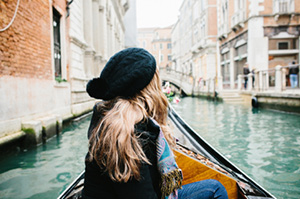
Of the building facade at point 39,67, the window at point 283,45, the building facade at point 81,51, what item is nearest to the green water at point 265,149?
the building facade at point 39,67

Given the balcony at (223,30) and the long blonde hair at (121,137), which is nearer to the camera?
the long blonde hair at (121,137)

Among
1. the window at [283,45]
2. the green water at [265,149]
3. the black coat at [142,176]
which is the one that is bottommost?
the green water at [265,149]

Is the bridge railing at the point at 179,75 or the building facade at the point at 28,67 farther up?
the bridge railing at the point at 179,75

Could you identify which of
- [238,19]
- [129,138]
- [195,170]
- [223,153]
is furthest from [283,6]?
[129,138]

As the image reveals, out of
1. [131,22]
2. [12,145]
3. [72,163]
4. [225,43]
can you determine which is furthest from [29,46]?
[131,22]

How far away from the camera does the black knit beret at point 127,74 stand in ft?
3.17

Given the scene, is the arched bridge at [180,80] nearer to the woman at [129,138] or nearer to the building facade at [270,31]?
the building facade at [270,31]

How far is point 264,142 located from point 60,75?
515cm

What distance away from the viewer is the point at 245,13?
48.4ft

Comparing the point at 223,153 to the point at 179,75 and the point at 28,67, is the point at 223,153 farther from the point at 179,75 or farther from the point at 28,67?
the point at 179,75

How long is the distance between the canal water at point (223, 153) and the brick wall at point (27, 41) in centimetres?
134

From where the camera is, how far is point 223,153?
3930 mm

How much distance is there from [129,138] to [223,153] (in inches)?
132

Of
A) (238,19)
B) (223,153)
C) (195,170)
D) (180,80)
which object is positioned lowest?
(223,153)
